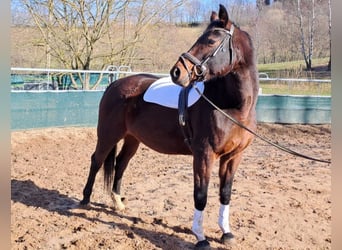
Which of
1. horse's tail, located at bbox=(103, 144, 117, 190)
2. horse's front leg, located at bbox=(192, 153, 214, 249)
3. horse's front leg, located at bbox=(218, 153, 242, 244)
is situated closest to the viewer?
horse's front leg, located at bbox=(192, 153, 214, 249)

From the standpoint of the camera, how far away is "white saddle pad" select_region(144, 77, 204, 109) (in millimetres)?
2773

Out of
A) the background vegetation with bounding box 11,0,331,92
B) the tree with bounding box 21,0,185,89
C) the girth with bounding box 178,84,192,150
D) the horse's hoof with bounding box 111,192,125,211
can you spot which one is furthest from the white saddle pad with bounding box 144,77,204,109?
the tree with bounding box 21,0,185,89

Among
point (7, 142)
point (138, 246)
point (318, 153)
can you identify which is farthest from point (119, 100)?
point (318, 153)

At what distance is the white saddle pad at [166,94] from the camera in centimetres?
277

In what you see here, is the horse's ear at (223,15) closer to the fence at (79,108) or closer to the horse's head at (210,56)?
the horse's head at (210,56)

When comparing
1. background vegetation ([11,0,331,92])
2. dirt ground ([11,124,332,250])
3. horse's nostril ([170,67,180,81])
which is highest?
background vegetation ([11,0,331,92])

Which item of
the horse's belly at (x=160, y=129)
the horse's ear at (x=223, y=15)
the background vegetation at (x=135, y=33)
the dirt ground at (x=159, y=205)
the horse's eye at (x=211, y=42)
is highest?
the background vegetation at (x=135, y=33)

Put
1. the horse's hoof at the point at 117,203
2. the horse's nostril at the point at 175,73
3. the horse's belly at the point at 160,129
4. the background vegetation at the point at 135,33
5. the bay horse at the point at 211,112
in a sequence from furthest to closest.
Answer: the background vegetation at the point at 135,33, the horse's hoof at the point at 117,203, the horse's belly at the point at 160,129, the bay horse at the point at 211,112, the horse's nostril at the point at 175,73

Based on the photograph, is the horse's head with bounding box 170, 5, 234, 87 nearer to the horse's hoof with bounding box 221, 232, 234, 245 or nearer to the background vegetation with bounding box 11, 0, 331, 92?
the horse's hoof with bounding box 221, 232, 234, 245

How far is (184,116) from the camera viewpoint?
2.79m

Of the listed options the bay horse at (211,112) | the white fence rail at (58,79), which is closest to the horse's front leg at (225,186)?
the bay horse at (211,112)

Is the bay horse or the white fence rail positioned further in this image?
the white fence rail

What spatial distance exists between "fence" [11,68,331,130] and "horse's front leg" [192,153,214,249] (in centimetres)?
526

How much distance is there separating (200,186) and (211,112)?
0.56 metres
